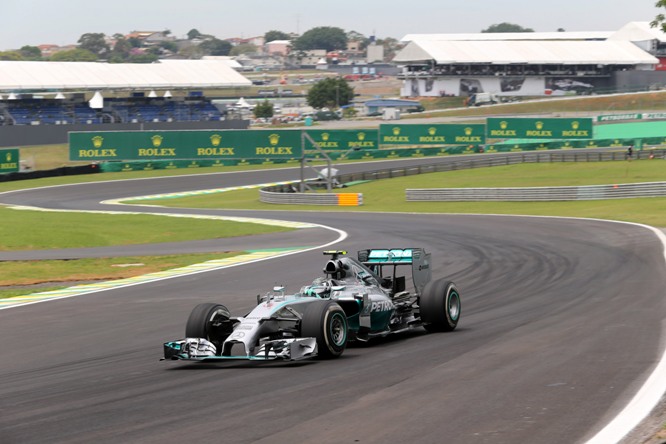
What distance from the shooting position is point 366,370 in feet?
37.0

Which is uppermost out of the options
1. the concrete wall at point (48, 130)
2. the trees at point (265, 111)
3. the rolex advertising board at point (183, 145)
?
the trees at point (265, 111)

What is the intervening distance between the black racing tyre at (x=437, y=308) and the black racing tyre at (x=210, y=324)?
3078 millimetres

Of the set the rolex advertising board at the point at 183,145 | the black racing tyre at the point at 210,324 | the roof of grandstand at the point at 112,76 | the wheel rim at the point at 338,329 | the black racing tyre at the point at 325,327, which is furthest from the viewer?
the roof of grandstand at the point at 112,76

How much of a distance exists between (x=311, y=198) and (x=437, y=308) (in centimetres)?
4073

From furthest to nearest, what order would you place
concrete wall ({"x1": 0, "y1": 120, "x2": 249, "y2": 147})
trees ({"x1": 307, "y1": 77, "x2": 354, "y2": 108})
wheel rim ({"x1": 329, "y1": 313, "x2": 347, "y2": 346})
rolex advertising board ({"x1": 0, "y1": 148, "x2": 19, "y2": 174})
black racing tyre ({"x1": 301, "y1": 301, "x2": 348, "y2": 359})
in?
trees ({"x1": 307, "y1": 77, "x2": 354, "y2": 108}), concrete wall ({"x1": 0, "y1": 120, "x2": 249, "y2": 147}), rolex advertising board ({"x1": 0, "y1": 148, "x2": 19, "y2": 174}), wheel rim ({"x1": 329, "y1": 313, "x2": 347, "y2": 346}), black racing tyre ({"x1": 301, "y1": 301, "x2": 348, "y2": 359})

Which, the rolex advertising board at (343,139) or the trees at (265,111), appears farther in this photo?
the trees at (265,111)

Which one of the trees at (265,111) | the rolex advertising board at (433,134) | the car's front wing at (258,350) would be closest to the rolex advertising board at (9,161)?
the rolex advertising board at (433,134)

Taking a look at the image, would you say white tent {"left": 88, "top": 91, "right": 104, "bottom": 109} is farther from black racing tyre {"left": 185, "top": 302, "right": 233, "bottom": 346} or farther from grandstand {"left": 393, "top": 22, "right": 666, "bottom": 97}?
black racing tyre {"left": 185, "top": 302, "right": 233, "bottom": 346}

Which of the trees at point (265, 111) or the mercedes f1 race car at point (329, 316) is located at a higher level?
the trees at point (265, 111)

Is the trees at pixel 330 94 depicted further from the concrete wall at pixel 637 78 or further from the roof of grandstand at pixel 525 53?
the concrete wall at pixel 637 78

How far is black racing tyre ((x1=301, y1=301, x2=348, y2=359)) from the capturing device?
11984 millimetres

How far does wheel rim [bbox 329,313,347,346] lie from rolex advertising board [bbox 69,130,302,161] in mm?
68726

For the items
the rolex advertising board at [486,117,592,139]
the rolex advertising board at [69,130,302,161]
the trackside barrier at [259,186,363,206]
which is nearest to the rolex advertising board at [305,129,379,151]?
the rolex advertising board at [69,130,302,161]

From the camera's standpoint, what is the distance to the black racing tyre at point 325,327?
1198cm
